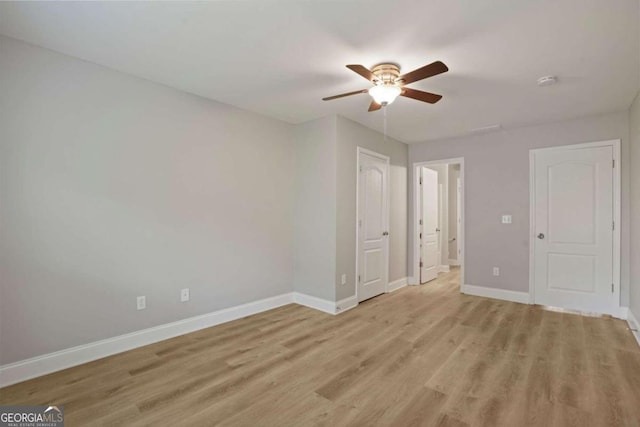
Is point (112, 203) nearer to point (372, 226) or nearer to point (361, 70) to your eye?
point (361, 70)

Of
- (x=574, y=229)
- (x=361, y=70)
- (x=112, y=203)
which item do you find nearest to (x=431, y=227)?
(x=574, y=229)

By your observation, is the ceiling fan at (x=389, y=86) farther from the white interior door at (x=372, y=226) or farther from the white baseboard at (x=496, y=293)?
the white baseboard at (x=496, y=293)

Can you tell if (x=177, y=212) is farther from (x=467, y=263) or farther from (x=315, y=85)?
(x=467, y=263)

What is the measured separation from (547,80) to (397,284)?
3.48 meters

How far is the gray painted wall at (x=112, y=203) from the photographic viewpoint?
229 cm

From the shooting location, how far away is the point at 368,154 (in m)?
4.48

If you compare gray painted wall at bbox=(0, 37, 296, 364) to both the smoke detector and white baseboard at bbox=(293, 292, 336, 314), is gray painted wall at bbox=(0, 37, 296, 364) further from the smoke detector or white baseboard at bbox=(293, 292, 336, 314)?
the smoke detector

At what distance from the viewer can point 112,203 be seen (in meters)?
2.72

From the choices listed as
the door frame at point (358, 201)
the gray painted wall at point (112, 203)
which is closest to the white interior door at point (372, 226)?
the door frame at point (358, 201)

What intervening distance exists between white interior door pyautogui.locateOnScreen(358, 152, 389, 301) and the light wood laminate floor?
102cm

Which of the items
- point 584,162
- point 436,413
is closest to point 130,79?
point 436,413

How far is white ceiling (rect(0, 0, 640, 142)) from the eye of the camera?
193 cm

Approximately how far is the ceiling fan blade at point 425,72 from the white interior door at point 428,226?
3324 mm

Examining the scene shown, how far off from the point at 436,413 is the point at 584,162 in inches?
155
